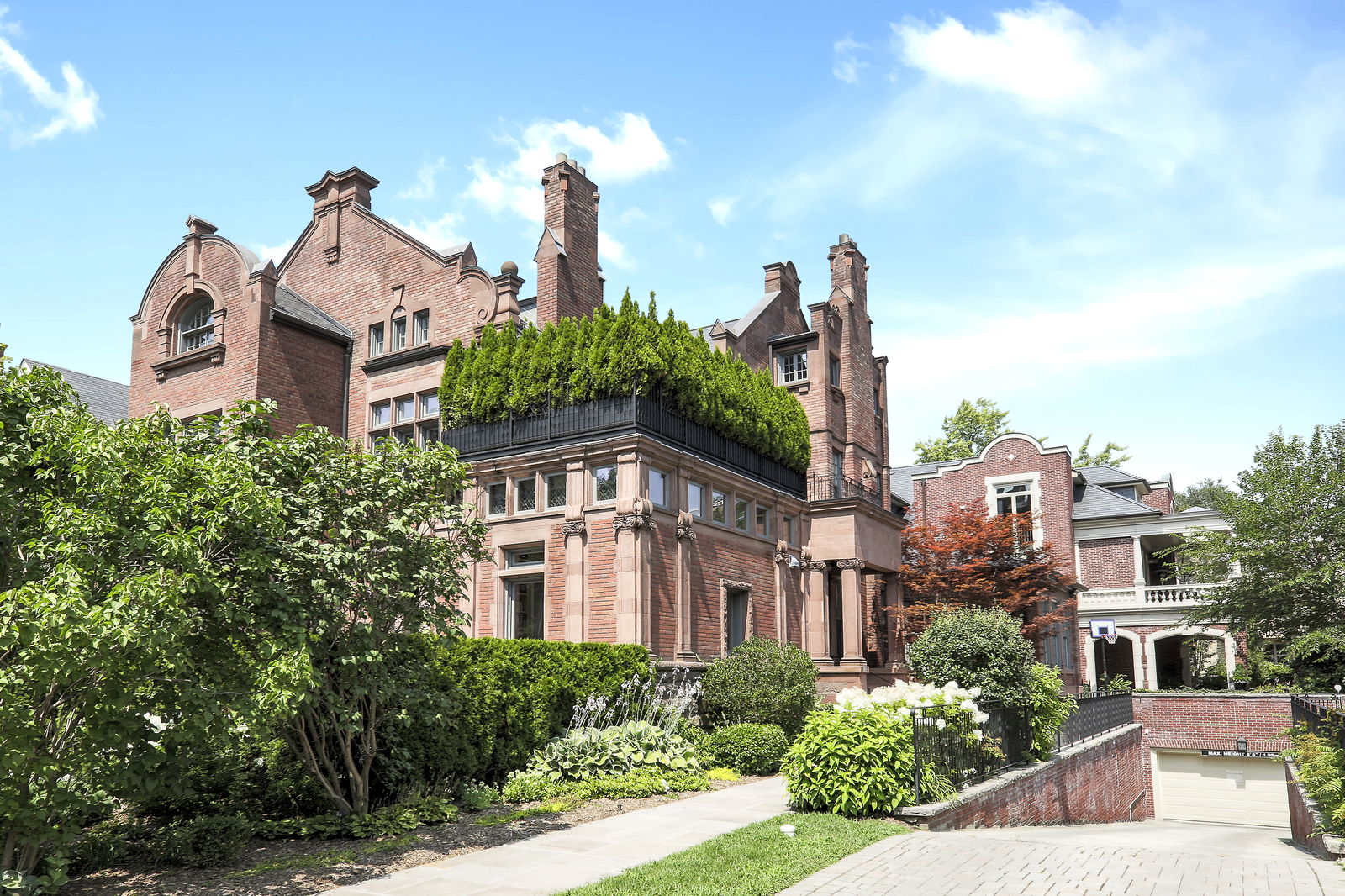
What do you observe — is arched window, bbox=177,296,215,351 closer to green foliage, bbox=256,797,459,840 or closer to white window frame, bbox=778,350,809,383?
white window frame, bbox=778,350,809,383

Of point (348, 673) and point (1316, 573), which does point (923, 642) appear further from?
point (1316, 573)

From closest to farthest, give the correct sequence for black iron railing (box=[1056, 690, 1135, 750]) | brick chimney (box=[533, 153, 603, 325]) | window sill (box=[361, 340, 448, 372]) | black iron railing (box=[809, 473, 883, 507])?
black iron railing (box=[1056, 690, 1135, 750])
brick chimney (box=[533, 153, 603, 325])
window sill (box=[361, 340, 448, 372])
black iron railing (box=[809, 473, 883, 507])

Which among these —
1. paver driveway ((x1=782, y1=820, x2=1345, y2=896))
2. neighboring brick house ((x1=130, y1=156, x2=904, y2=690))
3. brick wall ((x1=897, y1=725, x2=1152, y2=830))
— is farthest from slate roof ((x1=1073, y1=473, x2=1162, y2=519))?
paver driveway ((x1=782, y1=820, x2=1345, y2=896))

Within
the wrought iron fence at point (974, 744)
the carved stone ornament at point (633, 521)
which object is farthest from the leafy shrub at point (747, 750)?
the carved stone ornament at point (633, 521)

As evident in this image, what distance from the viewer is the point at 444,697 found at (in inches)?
465

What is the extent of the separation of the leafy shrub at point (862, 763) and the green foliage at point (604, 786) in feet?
7.14

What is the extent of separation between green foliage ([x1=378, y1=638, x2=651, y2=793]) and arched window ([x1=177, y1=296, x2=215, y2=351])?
1607cm

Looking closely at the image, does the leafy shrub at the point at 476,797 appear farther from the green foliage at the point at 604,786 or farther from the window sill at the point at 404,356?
the window sill at the point at 404,356

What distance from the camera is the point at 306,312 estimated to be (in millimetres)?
27031

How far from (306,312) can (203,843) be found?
64.7 feet

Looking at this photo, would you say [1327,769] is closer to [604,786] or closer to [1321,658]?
[604,786]

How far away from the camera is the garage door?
3161cm

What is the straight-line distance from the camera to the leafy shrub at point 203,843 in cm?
946

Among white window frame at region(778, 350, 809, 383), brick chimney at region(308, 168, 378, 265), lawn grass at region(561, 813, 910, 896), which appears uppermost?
brick chimney at region(308, 168, 378, 265)
